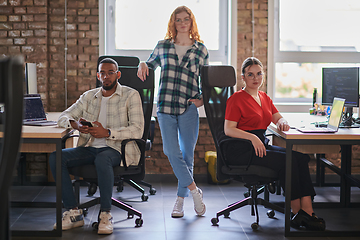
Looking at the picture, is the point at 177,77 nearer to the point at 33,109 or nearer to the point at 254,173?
the point at 254,173

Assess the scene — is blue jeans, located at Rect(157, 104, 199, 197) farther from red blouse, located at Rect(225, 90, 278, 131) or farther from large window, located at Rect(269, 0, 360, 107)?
large window, located at Rect(269, 0, 360, 107)

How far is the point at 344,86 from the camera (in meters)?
3.45

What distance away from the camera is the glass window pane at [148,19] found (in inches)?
173

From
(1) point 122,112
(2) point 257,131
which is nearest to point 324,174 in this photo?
(2) point 257,131

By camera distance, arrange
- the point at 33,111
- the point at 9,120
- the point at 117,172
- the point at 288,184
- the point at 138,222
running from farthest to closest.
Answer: the point at 33,111, the point at 138,222, the point at 117,172, the point at 288,184, the point at 9,120

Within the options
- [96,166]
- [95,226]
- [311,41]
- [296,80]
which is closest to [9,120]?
[96,166]

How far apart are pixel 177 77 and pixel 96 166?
95 cm

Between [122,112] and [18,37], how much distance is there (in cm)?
200

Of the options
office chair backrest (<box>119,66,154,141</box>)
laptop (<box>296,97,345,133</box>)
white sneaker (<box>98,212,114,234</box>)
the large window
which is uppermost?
the large window

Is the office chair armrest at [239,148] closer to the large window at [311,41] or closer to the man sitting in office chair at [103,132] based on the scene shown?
the man sitting in office chair at [103,132]

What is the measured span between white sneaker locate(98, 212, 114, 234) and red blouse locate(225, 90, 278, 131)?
1.10 meters

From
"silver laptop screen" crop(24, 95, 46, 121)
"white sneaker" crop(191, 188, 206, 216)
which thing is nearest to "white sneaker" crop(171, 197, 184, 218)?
"white sneaker" crop(191, 188, 206, 216)

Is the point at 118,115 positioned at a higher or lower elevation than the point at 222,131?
higher

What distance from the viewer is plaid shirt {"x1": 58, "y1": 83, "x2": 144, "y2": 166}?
9.15 feet
